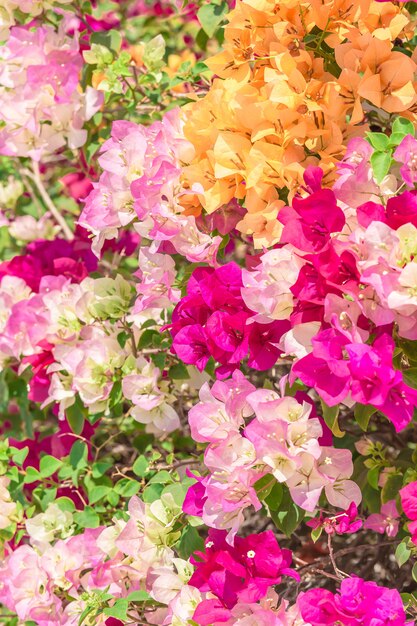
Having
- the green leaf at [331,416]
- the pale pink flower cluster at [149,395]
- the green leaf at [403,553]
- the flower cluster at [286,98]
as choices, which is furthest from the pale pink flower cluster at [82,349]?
the green leaf at [403,553]

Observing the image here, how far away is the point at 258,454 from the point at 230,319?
0.58ft

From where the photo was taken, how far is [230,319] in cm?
115

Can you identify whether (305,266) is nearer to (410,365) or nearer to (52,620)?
(410,365)

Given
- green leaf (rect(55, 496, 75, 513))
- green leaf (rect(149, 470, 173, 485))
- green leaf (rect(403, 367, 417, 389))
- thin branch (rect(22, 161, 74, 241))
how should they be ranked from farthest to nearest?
thin branch (rect(22, 161, 74, 241)) < green leaf (rect(55, 496, 75, 513)) < green leaf (rect(149, 470, 173, 485)) < green leaf (rect(403, 367, 417, 389))

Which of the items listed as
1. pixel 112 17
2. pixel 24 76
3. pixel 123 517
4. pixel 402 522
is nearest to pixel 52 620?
pixel 123 517

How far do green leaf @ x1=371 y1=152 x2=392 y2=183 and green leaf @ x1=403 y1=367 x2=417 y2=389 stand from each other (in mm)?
231

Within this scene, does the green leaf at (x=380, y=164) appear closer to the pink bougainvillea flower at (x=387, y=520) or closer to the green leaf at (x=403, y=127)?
the green leaf at (x=403, y=127)

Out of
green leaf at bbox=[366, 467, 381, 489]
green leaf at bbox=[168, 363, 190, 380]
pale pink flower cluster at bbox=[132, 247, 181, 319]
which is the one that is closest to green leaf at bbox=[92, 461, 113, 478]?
green leaf at bbox=[168, 363, 190, 380]

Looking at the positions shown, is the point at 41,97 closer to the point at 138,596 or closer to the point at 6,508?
the point at 6,508

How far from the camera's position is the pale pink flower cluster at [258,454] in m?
1.10

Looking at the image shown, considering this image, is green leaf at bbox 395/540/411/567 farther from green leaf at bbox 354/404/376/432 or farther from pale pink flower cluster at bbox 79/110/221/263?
pale pink flower cluster at bbox 79/110/221/263

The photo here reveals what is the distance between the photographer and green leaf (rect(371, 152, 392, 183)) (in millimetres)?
1101

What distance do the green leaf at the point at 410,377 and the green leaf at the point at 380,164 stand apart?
0.23m

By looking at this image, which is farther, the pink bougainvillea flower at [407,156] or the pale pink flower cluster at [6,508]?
the pale pink flower cluster at [6,508]
